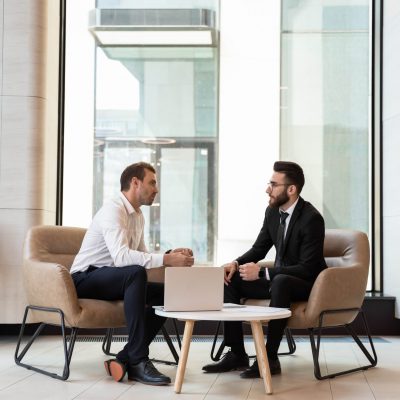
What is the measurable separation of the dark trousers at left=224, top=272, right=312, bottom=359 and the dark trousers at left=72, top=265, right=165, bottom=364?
42cm

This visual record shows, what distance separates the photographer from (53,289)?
3992 millimetres

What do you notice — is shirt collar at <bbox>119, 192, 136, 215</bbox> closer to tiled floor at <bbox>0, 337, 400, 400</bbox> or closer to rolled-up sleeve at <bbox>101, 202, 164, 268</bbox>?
rolled-up sleeve at <bbox>101, 202, 164, 268</bbox>

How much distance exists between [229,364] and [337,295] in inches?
27.9

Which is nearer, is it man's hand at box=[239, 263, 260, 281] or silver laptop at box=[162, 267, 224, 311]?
silver laptop at box=[162, 267, 224, 311]

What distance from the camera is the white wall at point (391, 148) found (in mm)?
5871

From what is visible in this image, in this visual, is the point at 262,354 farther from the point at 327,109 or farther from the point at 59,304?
the point at 327,109

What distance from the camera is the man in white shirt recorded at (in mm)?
3812

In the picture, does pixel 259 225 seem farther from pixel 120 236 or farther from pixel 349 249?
pixel 120 236

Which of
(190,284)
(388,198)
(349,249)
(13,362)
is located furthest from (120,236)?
(388,198)

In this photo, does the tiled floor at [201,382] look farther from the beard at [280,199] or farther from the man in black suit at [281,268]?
the beard at [280,199]

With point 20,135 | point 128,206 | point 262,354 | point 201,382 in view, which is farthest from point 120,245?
point 20,135

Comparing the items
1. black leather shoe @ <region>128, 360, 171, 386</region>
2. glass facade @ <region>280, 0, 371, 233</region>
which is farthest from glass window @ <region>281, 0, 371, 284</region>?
black leather shoe @ <region>128, 360, 171, 386</region>

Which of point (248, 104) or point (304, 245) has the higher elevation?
point (248, 104)

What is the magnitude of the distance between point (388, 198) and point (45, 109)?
2.78m
